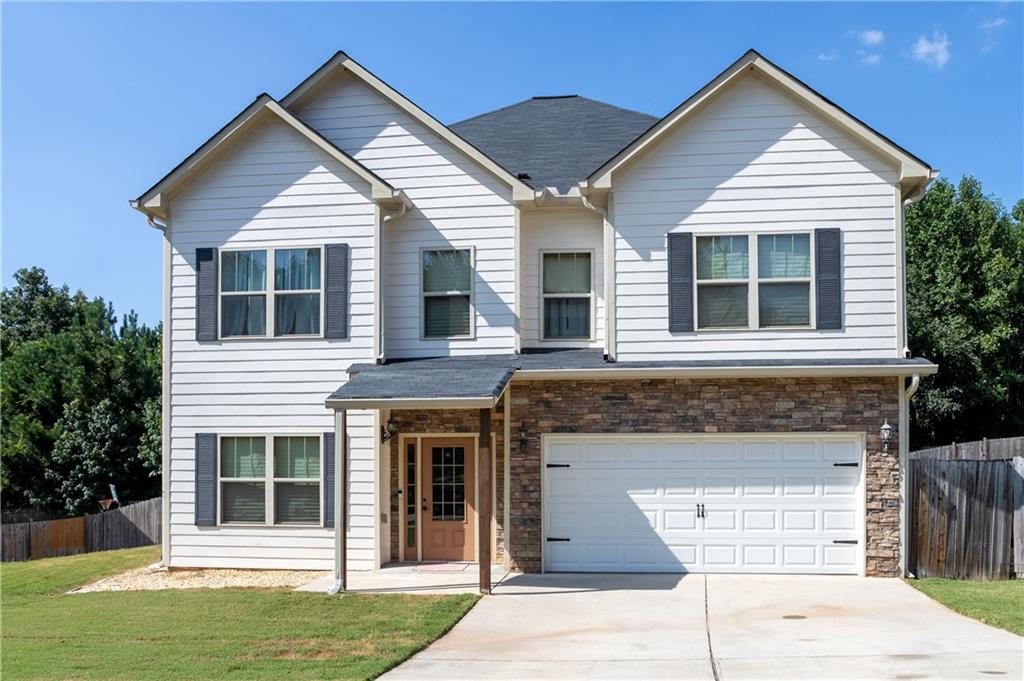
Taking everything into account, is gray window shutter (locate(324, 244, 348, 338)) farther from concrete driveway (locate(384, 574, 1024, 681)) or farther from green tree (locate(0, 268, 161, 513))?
green tree (locate(0, 268, 161, 513))

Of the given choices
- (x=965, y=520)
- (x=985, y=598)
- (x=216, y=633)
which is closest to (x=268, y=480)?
(x=216, y=633)

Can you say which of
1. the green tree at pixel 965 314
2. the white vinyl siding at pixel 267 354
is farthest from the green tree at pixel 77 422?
the green tree at pixel 965 314

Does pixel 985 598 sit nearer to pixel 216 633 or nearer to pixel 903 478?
pixel 903 478

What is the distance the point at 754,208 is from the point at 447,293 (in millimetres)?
4835

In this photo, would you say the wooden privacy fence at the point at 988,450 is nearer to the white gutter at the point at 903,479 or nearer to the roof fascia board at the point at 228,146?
the white gutter at the point at 903,479

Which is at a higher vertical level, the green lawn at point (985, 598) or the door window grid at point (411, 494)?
the door window grid at point (411, 494)

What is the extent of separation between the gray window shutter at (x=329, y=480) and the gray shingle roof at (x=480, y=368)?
1.13m

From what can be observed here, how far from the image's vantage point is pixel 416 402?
41.0ft

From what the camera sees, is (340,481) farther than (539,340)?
No

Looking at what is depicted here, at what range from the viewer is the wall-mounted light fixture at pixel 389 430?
14680mm

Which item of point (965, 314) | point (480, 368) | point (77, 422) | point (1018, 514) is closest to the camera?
point (1018, 514)

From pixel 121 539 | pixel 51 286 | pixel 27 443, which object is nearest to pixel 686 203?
pixel 121 539

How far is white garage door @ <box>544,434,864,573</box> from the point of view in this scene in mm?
13719

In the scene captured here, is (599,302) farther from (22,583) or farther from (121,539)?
(121,539)
